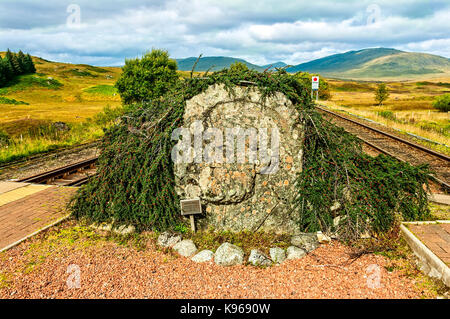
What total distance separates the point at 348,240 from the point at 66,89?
80.4m

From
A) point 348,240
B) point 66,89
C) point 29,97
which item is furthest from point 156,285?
point 66,89

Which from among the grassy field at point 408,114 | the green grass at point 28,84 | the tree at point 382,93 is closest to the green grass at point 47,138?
the grassy field at point 408,114

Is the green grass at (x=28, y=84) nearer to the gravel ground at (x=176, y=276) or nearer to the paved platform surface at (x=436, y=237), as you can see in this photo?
the gravel ground at (x=176, y=276)

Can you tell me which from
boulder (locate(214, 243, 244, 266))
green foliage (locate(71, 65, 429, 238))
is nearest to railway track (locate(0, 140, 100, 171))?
green foliage (locate(71, 65, 429, 238))

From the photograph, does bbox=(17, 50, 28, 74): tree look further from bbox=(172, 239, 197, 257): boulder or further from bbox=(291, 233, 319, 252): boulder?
bbox=(291, 233, 319, 252): boulder

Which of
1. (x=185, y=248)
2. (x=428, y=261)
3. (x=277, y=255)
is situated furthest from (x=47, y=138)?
(x=428, y=261)

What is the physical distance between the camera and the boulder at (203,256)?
475 cm

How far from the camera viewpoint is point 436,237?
15.5 feet

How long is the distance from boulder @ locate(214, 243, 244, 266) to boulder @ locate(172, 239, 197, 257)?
0.49m

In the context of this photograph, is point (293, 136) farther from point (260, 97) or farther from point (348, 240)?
point (348, 240)

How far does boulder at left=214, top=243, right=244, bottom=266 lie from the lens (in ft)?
15.1

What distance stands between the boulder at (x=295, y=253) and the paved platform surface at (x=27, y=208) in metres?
5.20

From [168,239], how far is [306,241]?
266 centimetres

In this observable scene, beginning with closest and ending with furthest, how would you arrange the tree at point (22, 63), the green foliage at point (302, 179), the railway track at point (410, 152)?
the green foliage at point (302, 179), the railway track at point (410, 152), the tree at point (22, 63)
